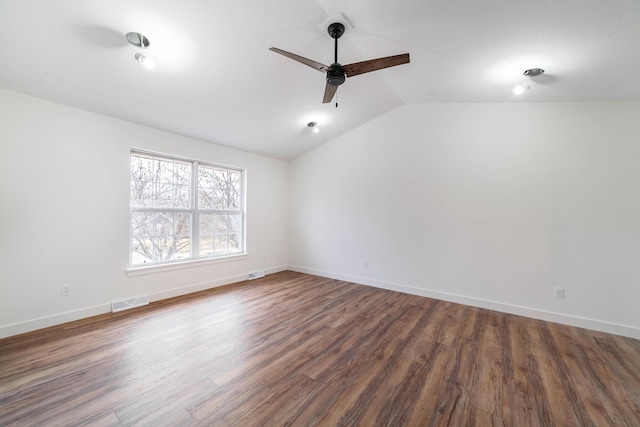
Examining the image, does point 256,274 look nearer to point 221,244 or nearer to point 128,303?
point 221,244

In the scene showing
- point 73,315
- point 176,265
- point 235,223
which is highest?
point 235,223

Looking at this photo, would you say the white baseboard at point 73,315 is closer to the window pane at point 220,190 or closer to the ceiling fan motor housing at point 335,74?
the window pane at point 220,190

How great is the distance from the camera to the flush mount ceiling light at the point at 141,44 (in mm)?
2072

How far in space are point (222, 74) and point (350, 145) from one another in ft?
8.57

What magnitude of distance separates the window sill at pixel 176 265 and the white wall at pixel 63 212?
3.0 inches

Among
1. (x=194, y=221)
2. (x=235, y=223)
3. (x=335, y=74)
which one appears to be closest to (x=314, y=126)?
(x=335, y=74)

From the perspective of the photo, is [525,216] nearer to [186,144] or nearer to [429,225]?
[429,225]

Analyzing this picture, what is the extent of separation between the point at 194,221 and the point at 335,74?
10.7 feet

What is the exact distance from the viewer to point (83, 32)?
1.99m

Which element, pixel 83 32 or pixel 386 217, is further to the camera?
pixel 386 217

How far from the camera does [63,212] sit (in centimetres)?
275

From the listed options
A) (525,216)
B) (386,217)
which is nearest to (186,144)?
(386,217)

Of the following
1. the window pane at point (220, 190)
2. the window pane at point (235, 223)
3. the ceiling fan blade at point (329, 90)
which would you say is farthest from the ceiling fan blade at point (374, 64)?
the window pane at point (235, 223)

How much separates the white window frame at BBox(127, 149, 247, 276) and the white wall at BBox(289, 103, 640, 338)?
1.84 m
